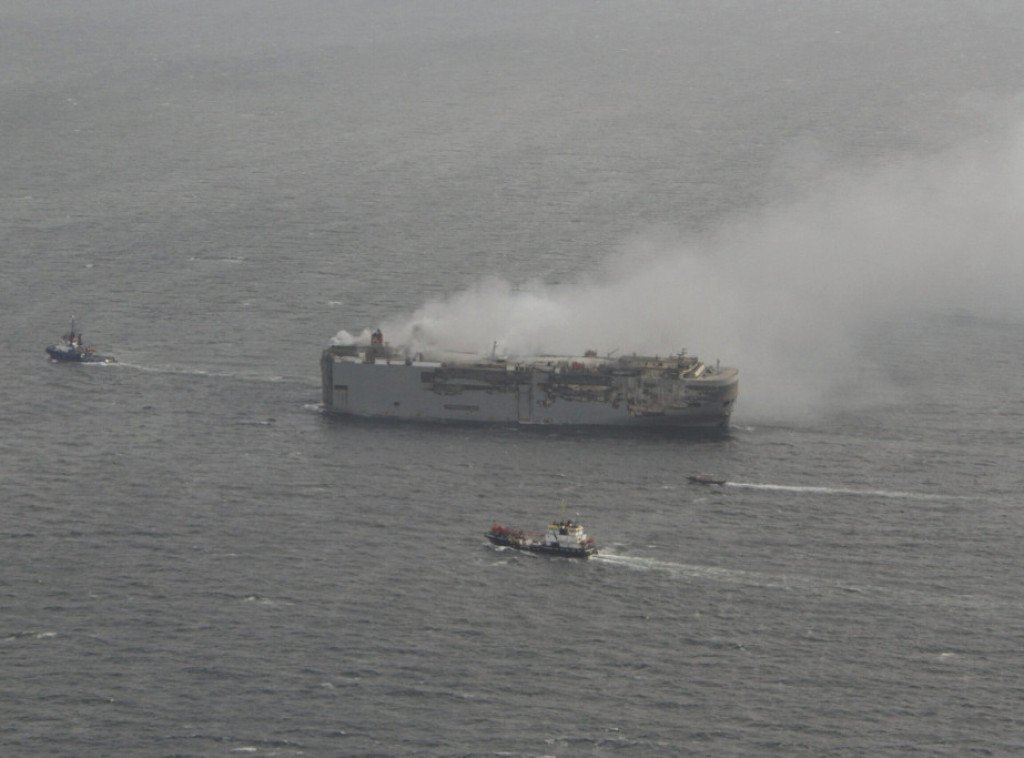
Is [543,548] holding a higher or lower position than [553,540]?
lower

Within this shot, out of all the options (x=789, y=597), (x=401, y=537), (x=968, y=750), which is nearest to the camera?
(x=968, y=750)

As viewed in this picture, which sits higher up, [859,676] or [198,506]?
[198,506]

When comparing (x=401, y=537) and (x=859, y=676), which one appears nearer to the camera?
(x=859, y=676)

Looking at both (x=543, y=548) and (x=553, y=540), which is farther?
(x=543, y=548)

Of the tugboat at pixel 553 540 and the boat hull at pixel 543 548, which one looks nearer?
the boat hull at pixel 543 548

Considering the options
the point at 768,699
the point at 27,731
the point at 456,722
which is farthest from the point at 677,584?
the point at 27,731

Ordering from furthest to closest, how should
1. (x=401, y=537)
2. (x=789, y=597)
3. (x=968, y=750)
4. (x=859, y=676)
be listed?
(x=401, y=537)
(x=789, y=597)
(x=859, y=676)
(x=968, y=750)

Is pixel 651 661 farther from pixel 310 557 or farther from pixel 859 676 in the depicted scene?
pixel 310 557

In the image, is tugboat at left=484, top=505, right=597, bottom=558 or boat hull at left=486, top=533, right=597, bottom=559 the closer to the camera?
boat hull at left=486, top=533, right=597, bottom=559
